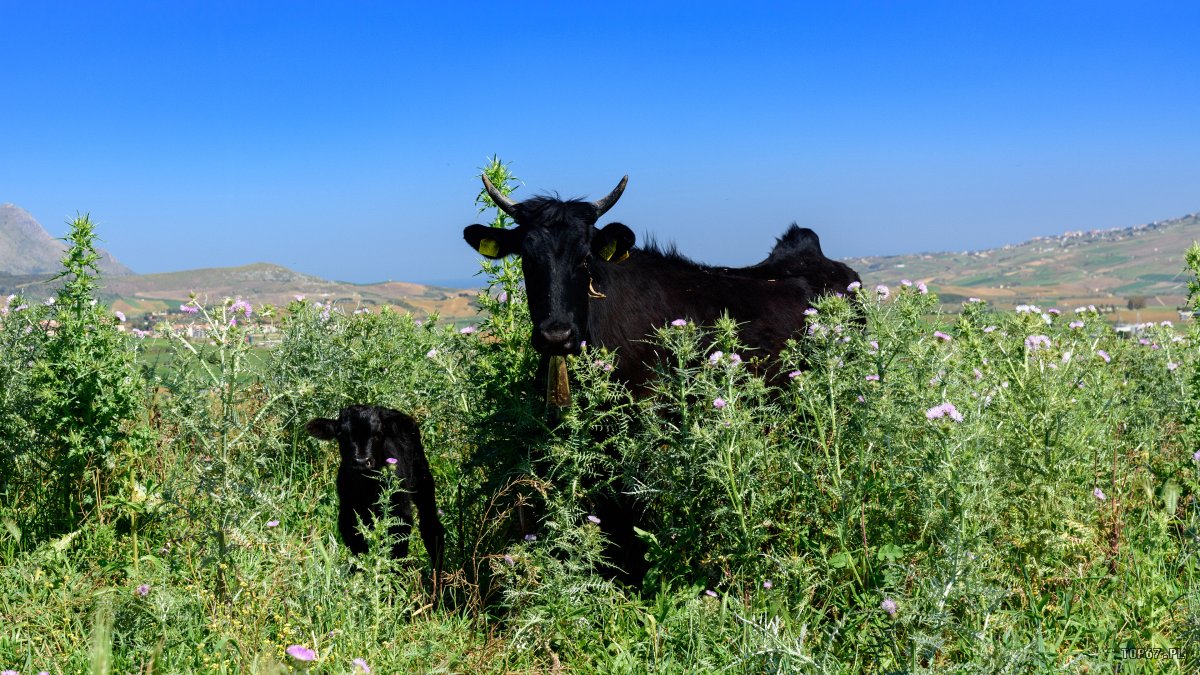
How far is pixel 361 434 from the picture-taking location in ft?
17.9

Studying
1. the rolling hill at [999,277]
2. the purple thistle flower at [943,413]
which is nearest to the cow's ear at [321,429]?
the purple thistle flower at [943,413]

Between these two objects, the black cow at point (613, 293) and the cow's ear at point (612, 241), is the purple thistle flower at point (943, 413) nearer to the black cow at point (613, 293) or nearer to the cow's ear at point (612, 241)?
the black cow at point (613, 293)

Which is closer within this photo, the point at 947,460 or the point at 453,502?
the point at 947,460

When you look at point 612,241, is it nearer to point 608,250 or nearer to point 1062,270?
point 608,250

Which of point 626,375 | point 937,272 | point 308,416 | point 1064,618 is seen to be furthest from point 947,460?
point 937,272

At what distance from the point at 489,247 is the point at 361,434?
4.93ft

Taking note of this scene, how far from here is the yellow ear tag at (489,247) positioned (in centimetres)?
577

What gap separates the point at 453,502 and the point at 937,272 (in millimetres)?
162983

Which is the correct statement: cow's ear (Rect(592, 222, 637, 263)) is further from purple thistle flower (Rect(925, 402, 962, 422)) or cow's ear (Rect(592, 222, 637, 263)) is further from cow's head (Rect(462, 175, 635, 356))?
purple thistle flower (Rect(925, 402, 962, 422))

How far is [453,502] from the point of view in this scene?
586 centimetres

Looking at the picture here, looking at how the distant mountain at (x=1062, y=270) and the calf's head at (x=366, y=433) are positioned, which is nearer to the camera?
the calf's head at (x=366, y=433)

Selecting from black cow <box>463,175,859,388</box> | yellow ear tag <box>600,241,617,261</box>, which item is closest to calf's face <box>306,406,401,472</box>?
black cow <box>463,175,859,388</box>

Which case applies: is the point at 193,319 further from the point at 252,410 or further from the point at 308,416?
the point at 252,410

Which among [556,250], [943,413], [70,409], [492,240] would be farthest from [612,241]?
[70,409]
